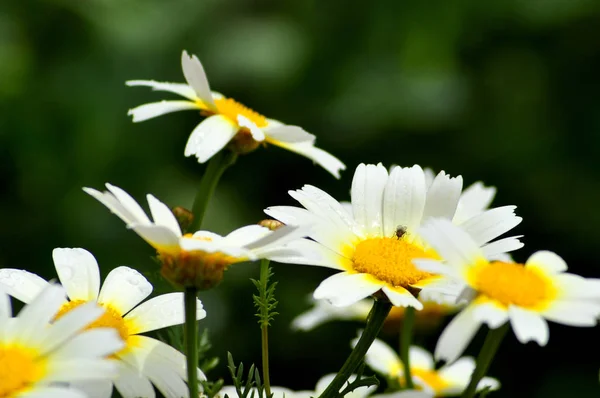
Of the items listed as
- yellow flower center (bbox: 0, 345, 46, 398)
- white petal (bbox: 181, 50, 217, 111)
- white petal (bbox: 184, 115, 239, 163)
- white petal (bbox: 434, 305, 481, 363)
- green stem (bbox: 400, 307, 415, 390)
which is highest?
white petal (bbox: 181, 50, 217, 111)

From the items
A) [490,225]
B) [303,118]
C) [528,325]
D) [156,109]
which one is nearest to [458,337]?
[528,325]

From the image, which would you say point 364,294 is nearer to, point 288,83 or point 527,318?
point 527,318

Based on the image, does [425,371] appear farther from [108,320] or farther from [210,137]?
[108,320]

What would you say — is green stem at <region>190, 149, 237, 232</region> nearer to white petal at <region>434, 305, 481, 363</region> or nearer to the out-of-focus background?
white petal at <region>434, 305, 481, 363</region>

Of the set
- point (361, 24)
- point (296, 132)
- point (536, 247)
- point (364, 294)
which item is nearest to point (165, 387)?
point (364, 294)

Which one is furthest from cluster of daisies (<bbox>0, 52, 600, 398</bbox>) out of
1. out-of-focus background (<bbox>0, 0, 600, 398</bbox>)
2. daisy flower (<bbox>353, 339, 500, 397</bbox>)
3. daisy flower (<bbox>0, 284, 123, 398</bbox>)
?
out-of-focus background (<bbox>0, 0, 600, 398</bbox>)
